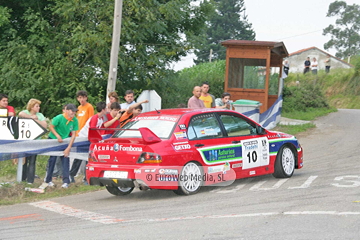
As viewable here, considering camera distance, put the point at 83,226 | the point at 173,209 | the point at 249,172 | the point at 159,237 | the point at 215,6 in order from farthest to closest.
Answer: the point at 215,6 → the point at 249,172 → the point at 173,209 → the point at 83,226 → the point at 159,237

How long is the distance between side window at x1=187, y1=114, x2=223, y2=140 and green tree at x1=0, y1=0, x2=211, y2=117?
10.4m

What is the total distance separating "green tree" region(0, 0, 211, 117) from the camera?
20922 millimetres

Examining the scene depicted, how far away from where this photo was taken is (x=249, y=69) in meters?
24.9

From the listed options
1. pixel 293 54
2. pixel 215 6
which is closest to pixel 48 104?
pixel 215 6

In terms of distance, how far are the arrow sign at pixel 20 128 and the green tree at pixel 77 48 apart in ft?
31.1

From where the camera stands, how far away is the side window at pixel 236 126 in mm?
10914

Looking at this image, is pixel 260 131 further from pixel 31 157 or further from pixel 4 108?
pixel 4 108

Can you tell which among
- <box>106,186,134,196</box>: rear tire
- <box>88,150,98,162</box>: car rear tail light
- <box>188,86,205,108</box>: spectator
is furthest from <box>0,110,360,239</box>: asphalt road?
<box>188,86,205,108</box>: spectator

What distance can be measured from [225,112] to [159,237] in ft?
14.8

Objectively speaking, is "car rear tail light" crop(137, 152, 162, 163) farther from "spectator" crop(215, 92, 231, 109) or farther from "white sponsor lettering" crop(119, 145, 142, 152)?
"spectator" crop(215, 92, 231, 109)

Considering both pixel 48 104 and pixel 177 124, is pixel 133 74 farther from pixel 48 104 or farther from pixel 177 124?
pixel 177 124

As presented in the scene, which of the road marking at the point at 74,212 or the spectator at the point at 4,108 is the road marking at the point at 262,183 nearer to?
the road marking at the point at 74,212

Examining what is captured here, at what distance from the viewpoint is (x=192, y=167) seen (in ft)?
32.7

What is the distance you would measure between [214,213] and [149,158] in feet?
5.32
